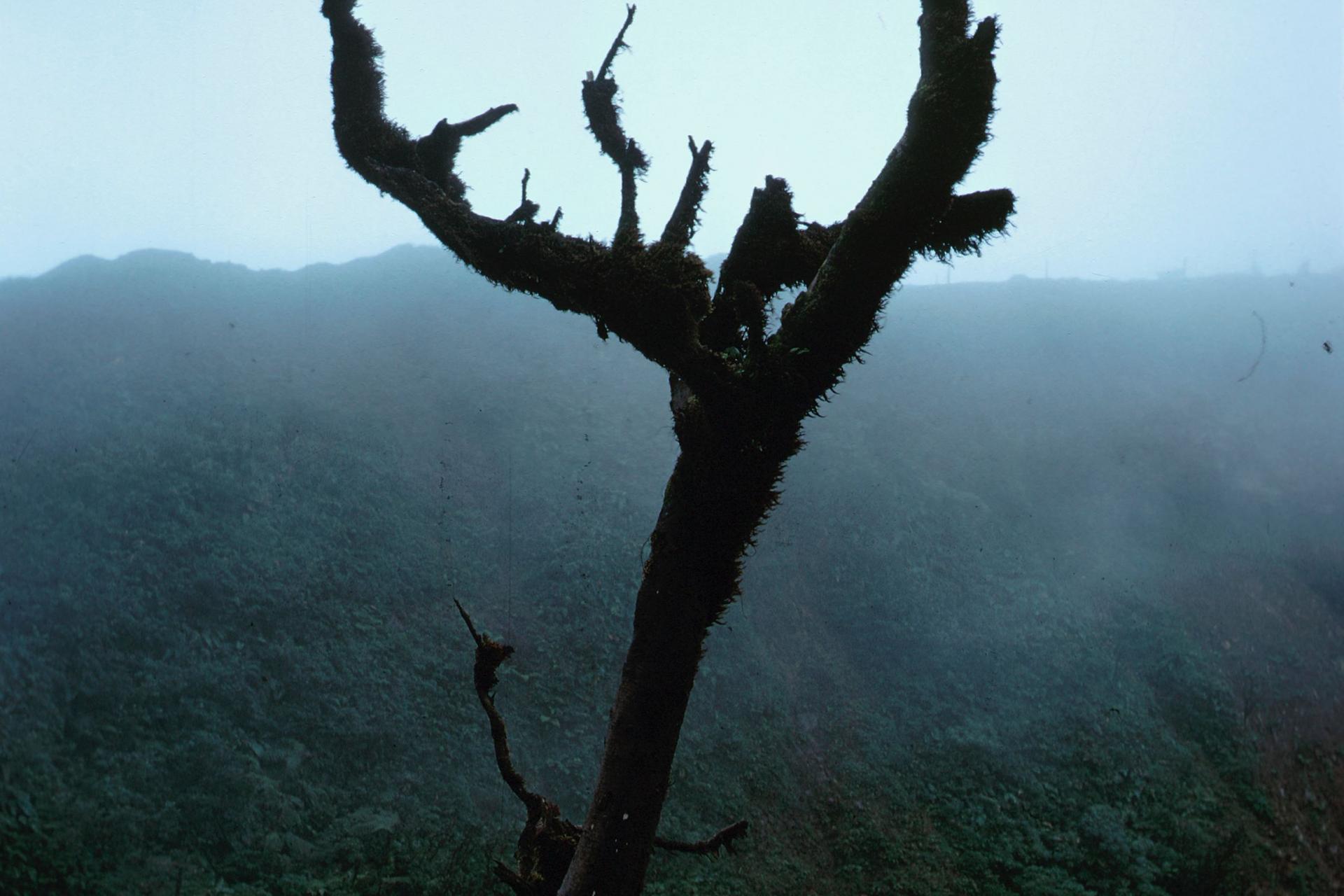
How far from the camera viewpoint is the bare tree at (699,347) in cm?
258

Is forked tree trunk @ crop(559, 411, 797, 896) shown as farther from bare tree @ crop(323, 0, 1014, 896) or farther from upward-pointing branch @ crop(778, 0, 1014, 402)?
upward-pointing branch @ crop(778, 0, 1014, 402)

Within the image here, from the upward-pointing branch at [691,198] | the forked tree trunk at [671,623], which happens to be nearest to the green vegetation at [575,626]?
the forked tree trunk at [671,623]

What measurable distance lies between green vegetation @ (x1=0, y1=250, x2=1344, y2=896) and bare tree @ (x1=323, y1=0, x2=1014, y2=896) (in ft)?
30.0

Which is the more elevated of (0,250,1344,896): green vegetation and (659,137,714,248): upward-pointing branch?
(659,137,714,248): upward-pointing branch

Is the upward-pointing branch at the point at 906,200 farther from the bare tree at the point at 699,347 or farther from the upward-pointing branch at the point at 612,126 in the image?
the upward-pointing branch at the point at 612,126

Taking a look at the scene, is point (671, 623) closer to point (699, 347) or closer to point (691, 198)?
point (699, 347)

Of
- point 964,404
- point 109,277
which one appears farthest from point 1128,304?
point 109,277

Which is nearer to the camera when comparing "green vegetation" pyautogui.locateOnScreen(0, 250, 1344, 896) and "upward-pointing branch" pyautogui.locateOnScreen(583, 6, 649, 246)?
"upward-pointing branch" pyautogui.locateOnScreen(583, 6, 649, 246)

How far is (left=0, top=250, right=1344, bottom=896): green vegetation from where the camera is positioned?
436 inches

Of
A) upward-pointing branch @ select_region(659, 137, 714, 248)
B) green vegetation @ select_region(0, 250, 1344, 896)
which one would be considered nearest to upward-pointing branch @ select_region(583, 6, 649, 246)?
upward-pointing branch @ select_region(659, 137, 714, 248)

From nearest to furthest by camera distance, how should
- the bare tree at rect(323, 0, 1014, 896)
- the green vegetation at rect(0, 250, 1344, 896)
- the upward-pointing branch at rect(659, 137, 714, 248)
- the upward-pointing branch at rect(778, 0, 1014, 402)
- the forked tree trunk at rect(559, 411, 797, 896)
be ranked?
the upward-pointing branch at rect(778, 0, 1014, 402)
the bare tree at rect(323, 0, 1014, 896)
the forked tree trunk at rect(559, 411, 797, 896)
the upward-pointing branch at rect(659, 137, 714, 248)
the green vegetation at rect(0, 250, 1344, 896)

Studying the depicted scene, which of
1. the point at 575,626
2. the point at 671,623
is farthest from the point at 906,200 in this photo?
the point at 575,626

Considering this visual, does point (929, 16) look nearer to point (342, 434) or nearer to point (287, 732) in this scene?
point (287, 732)

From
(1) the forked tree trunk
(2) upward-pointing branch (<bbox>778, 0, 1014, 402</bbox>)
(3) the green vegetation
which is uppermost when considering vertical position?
(2) upward-pointing branch (<bbox>778, 0, 1014, 402</bbox>)
